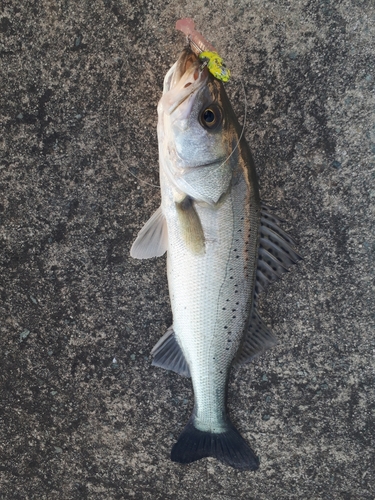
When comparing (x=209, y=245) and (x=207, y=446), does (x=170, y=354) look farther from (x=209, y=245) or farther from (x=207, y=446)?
(x=209, y=245)

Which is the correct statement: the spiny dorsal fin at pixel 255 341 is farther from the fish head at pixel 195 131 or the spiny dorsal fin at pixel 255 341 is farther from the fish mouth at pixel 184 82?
the fish mouth at pixel 184 82

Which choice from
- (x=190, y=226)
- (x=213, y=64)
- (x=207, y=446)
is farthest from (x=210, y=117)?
(x=207, y=446)

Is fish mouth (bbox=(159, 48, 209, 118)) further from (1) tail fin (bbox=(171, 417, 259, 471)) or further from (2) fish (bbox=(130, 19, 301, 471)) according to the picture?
(1) tail fin (bbox=(171, 417, 259, 471))

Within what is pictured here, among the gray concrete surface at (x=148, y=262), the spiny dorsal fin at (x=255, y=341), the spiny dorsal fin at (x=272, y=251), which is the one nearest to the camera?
the spiny dorsal fin at (x=272, y=251)

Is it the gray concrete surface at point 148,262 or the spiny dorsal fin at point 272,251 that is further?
the gray concrete surface at point 148,262

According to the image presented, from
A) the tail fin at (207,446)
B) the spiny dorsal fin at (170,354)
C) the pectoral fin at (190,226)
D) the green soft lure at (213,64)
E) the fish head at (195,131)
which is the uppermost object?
the green soft lure at (213,64)

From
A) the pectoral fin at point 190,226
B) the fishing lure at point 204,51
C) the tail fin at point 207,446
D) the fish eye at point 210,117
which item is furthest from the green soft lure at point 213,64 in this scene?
the tail fin at point 207,446
